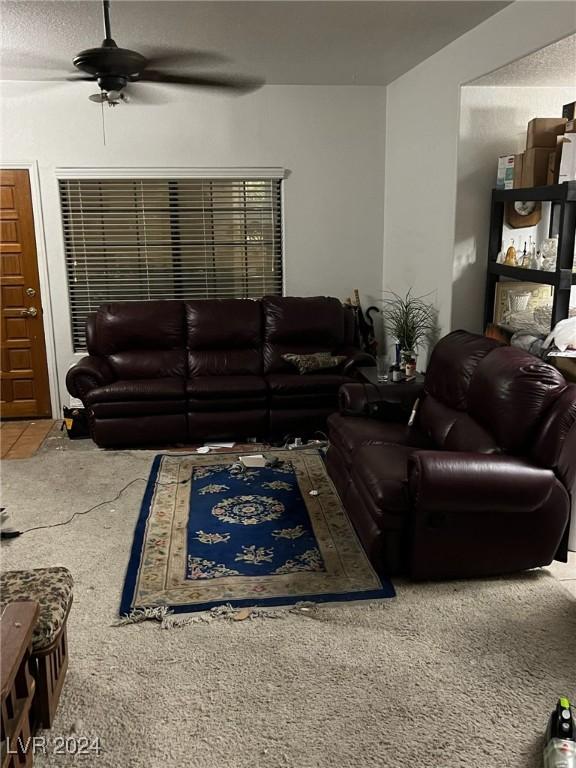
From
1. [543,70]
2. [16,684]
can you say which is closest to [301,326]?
[543,70]

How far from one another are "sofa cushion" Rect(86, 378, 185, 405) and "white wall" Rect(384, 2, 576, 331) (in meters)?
2.00

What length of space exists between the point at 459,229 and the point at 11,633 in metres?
3.66

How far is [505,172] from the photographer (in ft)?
14.3

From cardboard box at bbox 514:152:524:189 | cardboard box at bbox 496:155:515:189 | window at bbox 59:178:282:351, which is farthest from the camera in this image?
window at bbox 59:178:282:351

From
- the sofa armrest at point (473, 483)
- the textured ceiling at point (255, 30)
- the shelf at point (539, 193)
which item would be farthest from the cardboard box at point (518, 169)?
the sofa armrest at point (473, 483)

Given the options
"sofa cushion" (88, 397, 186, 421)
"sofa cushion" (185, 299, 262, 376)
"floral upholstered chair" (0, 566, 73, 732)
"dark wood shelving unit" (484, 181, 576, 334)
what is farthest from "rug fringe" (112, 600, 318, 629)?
"sofa cushion" (185, 299, 262, 376)

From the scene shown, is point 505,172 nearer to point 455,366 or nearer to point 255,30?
point 455,366

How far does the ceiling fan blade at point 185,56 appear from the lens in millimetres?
4480

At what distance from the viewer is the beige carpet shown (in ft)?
7.18

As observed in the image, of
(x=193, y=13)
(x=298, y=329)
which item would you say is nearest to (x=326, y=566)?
(x=298, y=329)

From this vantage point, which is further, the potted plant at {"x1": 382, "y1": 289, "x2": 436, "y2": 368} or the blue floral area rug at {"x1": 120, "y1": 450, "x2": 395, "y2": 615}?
the potted plant at {"x1": 382, "y1": 289, "x2": 436, "y2": 368}

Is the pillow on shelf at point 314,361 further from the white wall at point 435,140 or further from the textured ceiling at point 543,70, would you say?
the textured ceiling at point 543,70

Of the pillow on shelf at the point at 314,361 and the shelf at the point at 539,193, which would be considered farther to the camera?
the pillow on shelf at the point at 314,361

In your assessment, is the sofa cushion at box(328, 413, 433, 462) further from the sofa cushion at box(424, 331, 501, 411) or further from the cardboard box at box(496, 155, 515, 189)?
the cardboard box at box(496, 155, 515, 189)
